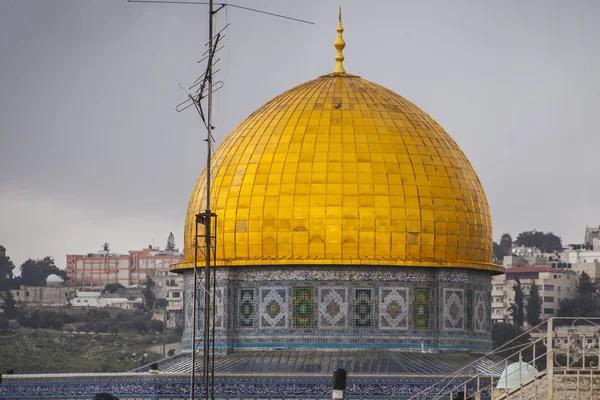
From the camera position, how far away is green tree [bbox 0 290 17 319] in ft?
293

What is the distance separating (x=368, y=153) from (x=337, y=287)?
3.14 metres

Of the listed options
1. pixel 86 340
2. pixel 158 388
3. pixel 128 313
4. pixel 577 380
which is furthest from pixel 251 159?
pixel 128 313

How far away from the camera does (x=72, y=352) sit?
273ft

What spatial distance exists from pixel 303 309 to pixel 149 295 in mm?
63767

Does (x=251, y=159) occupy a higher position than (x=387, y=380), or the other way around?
(x=251, y=159)

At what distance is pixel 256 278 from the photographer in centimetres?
4669

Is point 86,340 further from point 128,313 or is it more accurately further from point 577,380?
point 577,380

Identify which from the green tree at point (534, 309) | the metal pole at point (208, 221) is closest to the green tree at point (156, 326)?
the green tree at point (534, 309)

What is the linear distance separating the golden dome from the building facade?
79.8 m

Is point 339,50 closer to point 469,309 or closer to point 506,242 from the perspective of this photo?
point 469,309

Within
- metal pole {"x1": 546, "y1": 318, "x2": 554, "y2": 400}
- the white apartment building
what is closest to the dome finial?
metal pole {"x1": 546, "y1": 318, "x2": 554, "y2": 400}

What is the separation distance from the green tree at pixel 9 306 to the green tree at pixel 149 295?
11926 millimetres

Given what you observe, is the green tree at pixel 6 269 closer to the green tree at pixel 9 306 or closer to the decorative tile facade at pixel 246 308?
the green tree at pixel 9 306

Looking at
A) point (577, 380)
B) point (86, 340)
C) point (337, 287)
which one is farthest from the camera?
point (86, 340)
